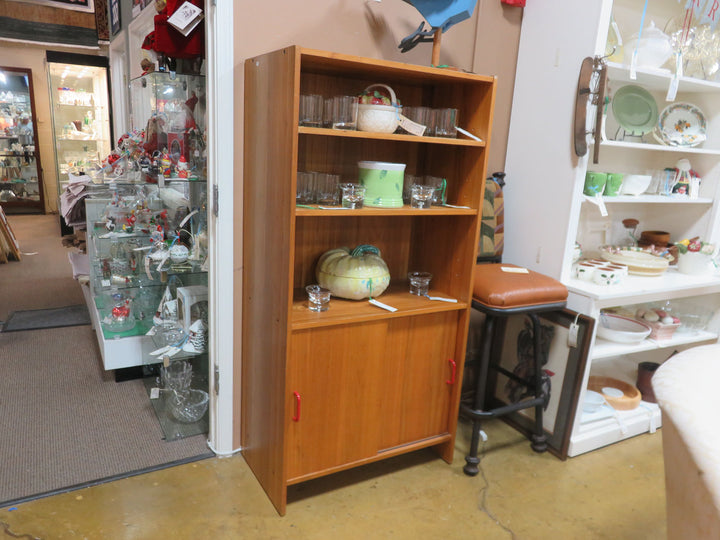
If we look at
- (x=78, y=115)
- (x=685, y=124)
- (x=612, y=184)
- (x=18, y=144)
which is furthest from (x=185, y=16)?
(x=18, y=144)

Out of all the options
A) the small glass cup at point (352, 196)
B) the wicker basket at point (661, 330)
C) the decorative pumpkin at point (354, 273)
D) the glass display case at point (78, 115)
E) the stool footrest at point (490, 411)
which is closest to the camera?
the small glass cup at point (352, 196)

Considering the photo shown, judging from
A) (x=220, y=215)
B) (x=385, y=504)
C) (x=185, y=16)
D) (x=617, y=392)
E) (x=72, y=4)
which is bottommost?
(x=385, y=504)

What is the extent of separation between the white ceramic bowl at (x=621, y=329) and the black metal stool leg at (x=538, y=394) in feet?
1.40

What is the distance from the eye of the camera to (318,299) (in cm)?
187

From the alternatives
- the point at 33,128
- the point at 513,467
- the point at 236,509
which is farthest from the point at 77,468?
the point at 33,128

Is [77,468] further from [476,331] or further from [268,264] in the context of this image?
[476,331]

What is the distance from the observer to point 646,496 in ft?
7.00

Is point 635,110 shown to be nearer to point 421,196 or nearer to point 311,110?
point 421,196

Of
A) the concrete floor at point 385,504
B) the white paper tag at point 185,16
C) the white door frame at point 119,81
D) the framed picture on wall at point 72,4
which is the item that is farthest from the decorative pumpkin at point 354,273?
the framed picture on wall at point 72,4

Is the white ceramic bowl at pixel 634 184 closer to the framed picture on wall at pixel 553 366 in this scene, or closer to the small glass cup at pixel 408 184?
the framed picture on wall at pixel 553 366

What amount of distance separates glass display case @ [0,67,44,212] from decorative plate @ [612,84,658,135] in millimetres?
7863

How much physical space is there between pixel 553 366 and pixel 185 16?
2183mm

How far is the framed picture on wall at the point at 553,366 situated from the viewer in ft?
7.32

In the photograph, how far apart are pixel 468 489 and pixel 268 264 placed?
123 centimetres
